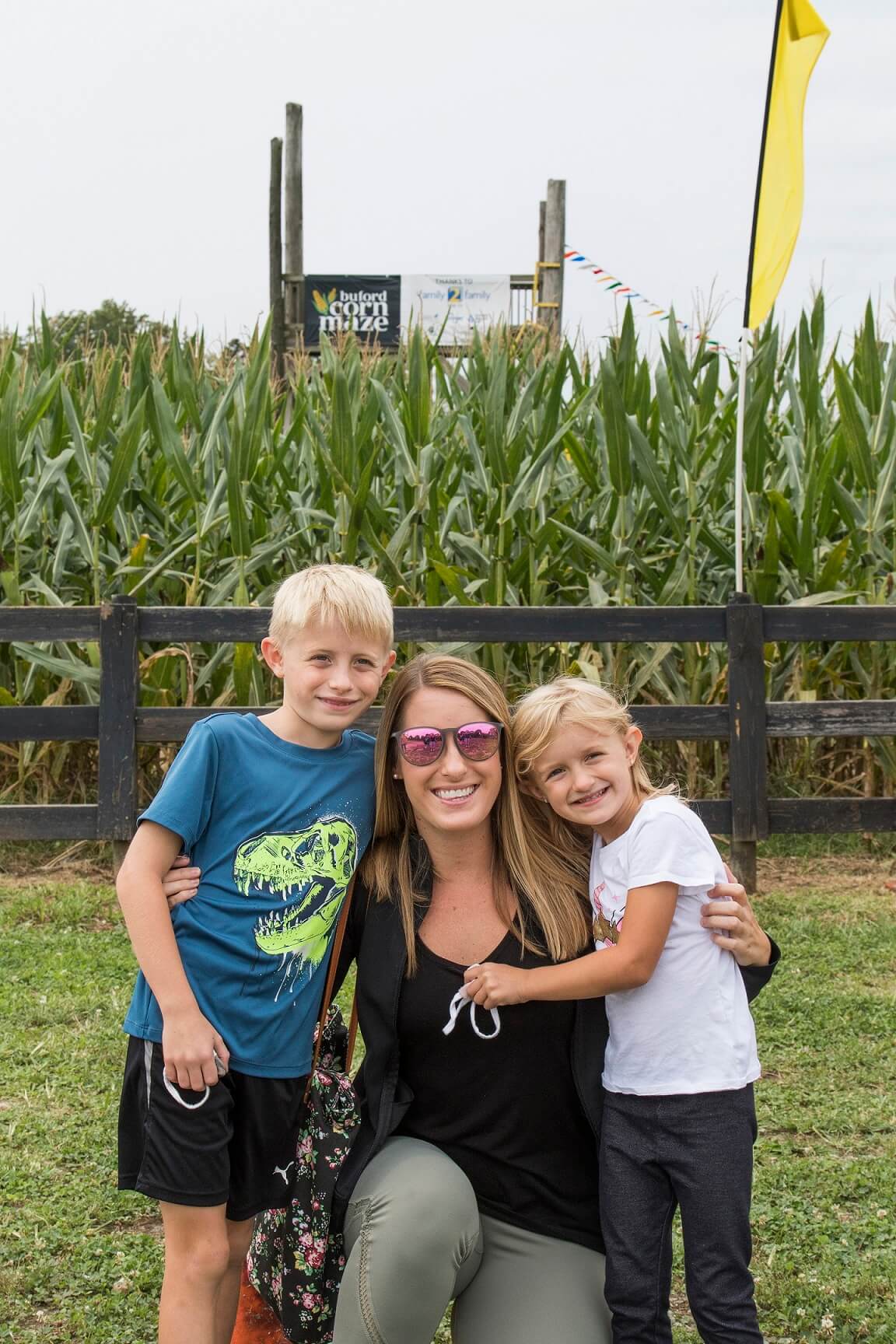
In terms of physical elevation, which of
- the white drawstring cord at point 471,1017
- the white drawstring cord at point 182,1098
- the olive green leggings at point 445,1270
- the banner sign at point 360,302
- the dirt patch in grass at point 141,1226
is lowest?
the dirt patch in grass at point 141,1226

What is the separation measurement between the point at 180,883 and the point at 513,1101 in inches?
24.4

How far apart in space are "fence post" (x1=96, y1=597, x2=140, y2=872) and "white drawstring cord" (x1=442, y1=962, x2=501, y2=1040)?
323 centimetres

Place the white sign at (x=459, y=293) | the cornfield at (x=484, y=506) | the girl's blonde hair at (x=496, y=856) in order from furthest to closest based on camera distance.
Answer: the white sign at (x=459, y=293) < the cornfield at (x=484, y=506) < the girl's blonde hair at (x=496, y=856)

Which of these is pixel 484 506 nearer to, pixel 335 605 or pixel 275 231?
pixel 335 605

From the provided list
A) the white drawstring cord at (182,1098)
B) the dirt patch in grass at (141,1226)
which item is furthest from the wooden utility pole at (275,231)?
the white drawstring cord at (182,1098)

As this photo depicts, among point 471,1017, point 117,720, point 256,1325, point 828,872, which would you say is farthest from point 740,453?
point 256,1325

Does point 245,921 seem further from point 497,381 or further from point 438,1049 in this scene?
point 497,381

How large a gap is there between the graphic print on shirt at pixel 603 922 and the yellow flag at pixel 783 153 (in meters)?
3.79

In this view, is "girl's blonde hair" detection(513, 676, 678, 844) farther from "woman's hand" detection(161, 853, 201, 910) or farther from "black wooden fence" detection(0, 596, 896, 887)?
"black wooden fence" detection(0, 596, 896, 887)

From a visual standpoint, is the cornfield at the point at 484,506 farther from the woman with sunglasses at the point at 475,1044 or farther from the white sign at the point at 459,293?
the white sign at the point at 459,293

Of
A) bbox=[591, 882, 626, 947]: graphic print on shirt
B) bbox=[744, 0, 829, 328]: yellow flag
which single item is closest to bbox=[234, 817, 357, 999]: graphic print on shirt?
bbox=[591, 882, 626, 947]: graphic print on shirt

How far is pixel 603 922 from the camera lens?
2.02 metres

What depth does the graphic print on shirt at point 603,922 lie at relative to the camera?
1.99 m

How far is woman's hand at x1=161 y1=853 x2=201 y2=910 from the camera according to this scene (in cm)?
193
